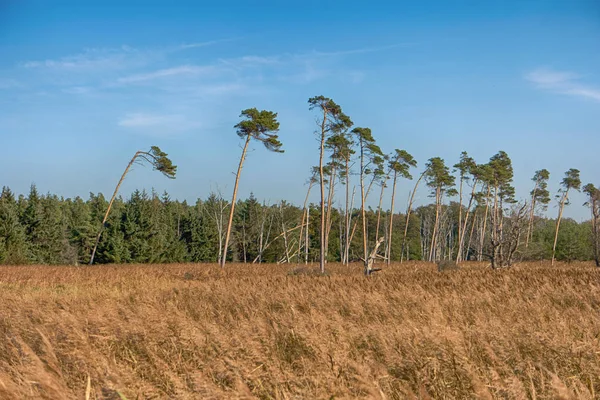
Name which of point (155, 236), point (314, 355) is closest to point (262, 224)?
point (155, 236)

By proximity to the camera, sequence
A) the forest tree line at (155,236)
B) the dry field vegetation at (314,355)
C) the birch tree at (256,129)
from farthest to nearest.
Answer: the forest tree line at (155,236) < the birch tree at (256,129) < the dry field vegetation at (314,355)

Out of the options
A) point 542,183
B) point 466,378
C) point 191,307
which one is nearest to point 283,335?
point 466,378

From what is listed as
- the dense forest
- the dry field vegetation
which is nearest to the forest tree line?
the dense forest

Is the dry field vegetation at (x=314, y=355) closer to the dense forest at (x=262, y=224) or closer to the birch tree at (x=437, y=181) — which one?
the dense forest at (x=262, y=224)

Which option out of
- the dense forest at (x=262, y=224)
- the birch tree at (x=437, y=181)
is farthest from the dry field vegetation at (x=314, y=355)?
the birch tree at (x=437, y=181)

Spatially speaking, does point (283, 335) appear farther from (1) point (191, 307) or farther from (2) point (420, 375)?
(1) point (191, 307)

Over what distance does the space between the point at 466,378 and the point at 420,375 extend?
1.20 feet

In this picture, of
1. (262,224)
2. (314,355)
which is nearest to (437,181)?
(262,224)

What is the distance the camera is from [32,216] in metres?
49.8

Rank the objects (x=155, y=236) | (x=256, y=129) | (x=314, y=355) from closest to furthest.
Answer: (x=314, y=355)
(x=256, y=129)
(x=155, y=236)

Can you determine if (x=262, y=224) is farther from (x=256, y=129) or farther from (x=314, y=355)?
(x=314, y=355)

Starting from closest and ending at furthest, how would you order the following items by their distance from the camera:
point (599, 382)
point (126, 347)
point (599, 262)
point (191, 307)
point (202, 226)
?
point (599, 382), point (126, 347), point (191, 307), point (599, 262), point (202, 226)

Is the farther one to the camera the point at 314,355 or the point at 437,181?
the point at 437,181

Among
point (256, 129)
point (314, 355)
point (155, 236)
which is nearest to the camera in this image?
point (314, 355)
